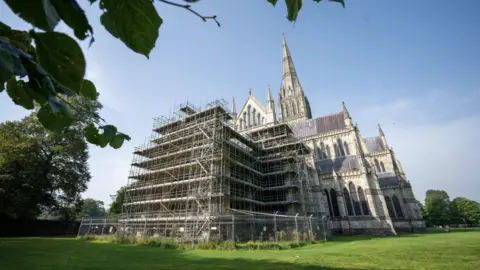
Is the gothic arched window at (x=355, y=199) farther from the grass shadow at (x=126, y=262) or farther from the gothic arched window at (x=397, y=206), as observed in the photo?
the grass shadow at (x=126, y=262)

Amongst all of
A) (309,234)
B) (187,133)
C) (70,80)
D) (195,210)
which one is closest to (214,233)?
(195,210)

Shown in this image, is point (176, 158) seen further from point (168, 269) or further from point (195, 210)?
point (168, 269)

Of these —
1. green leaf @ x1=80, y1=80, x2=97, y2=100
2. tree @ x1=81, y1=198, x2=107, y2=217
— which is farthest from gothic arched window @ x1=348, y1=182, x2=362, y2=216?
tree @ x1=81, y1=198, x2=107, y2=217

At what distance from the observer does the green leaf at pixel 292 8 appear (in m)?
1.02

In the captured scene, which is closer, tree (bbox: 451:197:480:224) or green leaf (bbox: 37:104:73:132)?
green leaf (bbox: 37:104:73:132)

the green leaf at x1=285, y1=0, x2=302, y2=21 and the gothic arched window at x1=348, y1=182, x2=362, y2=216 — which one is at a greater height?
the gothic arched window at x1=348, y1=182, x2=362, y2=216

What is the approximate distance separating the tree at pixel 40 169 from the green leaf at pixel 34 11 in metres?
22.4

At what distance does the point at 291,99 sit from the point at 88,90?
46.6 m

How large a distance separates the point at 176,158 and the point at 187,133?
9.18 ft

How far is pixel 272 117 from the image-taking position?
3306 cm

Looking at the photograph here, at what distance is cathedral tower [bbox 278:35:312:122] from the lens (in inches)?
1721

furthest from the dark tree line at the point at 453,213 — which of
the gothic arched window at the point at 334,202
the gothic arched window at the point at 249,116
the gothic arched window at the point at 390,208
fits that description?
the gothic arched window at the point at 249,116

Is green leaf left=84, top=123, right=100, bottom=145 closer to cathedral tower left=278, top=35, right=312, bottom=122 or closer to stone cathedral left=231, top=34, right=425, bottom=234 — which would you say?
stone cathedral left=231, top=34, right=425, bottom=234

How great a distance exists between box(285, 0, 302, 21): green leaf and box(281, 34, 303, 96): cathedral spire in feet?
153
